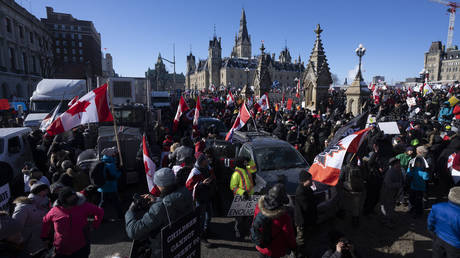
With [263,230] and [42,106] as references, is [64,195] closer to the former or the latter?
[263,230]

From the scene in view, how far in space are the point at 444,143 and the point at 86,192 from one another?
955cm

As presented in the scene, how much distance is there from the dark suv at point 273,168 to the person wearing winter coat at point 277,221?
5.16 feet

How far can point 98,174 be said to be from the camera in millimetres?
5492

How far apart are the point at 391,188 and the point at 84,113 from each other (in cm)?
745

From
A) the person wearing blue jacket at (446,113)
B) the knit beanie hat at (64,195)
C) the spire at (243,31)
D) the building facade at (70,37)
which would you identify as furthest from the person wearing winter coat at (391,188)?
the spire at (243,31)

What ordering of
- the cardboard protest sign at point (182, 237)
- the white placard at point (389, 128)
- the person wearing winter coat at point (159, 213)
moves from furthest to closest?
the white placard at point (389, 128) → the person wearing winter coat at point (159, 213) → the cardboard protest sign at point (182, 237)

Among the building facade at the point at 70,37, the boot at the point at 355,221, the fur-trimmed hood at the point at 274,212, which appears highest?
the building facade at the point at 70,37

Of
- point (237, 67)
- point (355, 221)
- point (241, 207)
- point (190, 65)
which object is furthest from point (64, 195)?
point (190, 65)

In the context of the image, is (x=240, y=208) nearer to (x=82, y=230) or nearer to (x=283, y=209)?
(x=283, y=209)

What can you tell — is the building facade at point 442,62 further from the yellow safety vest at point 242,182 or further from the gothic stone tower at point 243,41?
the yellow safety vest at point 242,182

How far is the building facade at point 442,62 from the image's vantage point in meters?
94.5

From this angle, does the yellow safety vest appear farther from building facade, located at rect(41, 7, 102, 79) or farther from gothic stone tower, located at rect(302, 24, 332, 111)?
building facade, located at rect(41, 7, 102, 79)

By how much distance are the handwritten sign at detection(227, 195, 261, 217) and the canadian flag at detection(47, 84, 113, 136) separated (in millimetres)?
4272

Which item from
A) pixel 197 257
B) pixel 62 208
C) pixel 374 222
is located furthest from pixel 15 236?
pixel 374 222
